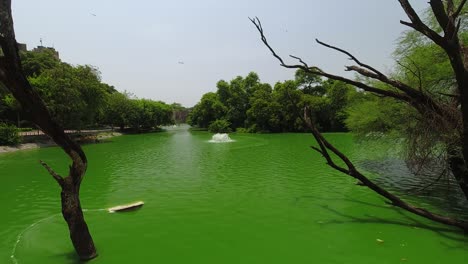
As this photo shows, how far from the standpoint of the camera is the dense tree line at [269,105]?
2308 inches

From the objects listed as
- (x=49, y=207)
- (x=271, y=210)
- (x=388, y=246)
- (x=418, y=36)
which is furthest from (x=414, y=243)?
(x=49, y=207)

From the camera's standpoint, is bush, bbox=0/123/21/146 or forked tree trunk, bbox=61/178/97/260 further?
bush, bbox=0/123/21/146

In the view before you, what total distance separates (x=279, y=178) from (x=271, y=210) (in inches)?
215

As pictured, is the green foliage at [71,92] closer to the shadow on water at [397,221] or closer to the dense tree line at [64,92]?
the dense tree line at [64,92]

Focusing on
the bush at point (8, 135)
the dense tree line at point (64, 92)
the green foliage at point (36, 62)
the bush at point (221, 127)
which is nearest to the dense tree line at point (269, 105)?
the bush at point (221, 127)

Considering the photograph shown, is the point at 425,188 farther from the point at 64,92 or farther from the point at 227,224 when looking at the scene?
the point at 64,92

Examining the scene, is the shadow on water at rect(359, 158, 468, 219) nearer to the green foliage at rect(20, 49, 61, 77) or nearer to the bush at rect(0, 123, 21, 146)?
the bush at rect(0, 123, 21, 146)

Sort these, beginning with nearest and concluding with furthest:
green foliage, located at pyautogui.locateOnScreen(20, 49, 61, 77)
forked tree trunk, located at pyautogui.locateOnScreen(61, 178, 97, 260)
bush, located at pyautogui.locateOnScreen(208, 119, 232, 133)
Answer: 1. forked tree trunk, located at pyautogui.locateOnScreen(61, 178, 97, 260)
2. green foliage, located at pyautogui.locateOnScreen(20, 49, 61, 77)
3. bush, located at pyautogui.locateOnScreen(208, 119, 232, 133)

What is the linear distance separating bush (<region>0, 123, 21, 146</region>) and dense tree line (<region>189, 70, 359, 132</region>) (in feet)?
124

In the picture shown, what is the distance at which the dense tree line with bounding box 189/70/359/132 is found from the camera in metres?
58.6

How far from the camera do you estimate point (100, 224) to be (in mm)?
9148

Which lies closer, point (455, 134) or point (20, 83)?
point (20, 83)

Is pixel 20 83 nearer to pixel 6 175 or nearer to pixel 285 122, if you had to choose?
pixel 6 175

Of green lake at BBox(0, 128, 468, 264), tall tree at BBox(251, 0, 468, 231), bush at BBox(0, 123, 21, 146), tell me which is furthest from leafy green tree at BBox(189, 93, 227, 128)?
tall tree at BBox(251, 0, 468, 231)
